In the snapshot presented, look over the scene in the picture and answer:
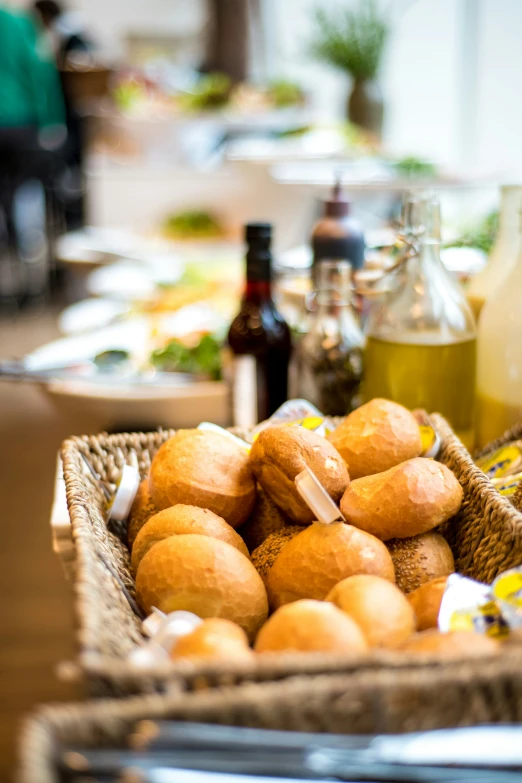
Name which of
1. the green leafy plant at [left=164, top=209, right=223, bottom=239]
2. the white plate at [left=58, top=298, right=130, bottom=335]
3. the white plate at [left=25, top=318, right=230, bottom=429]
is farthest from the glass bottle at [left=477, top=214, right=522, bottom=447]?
the green leafy plant at [left=164, top=209, right=223, bottom=239]

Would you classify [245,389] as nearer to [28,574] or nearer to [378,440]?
[378,440]

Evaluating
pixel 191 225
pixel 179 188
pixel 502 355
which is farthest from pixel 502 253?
pixel 179 188

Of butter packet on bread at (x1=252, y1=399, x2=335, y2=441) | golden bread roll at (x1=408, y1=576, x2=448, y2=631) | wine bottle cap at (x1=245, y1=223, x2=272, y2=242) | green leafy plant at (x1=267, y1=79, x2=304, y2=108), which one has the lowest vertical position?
golden bread roll at (x1=408, y1=576, x2=448, y2=631)

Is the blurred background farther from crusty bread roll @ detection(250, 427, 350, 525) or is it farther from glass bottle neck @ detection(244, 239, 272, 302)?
crusty bread roll @ detection(250, 427, 350, 525)

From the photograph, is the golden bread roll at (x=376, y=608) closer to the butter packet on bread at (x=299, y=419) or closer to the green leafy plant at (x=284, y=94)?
the butter packet on bread at (x=299, y=419)

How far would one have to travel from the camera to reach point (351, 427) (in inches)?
26.7

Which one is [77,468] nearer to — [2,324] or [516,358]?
[516,358]

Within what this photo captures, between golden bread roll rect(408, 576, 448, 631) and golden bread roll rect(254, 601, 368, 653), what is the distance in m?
0.07

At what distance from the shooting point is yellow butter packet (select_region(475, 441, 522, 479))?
0.72m

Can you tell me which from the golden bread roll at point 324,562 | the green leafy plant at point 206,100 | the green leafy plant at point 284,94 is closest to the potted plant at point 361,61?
the green leafy plant at point 206,100

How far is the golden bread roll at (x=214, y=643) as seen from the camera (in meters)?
0.43

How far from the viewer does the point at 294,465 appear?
0.60 m

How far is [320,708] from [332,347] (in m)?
0.57

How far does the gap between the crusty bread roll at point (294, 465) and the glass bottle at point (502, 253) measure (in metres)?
0.33
